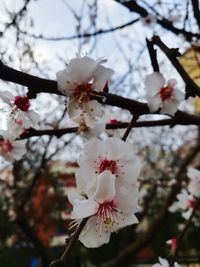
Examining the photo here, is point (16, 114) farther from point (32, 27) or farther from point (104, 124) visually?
point (32, 27)

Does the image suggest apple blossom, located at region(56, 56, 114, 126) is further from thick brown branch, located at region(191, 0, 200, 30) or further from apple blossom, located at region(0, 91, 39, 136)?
thick brown branch, located at region(191, 0, 200, 30)

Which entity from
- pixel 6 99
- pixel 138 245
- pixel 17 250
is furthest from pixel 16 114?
pixel 17 250

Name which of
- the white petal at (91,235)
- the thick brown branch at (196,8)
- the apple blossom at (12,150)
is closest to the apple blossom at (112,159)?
the white petal at (91,235)

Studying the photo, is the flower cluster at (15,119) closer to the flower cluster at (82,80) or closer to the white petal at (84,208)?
the flower cluster at (82,80)

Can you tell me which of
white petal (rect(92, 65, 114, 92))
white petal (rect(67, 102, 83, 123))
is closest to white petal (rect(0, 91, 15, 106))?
white petal (rect(67, 102, 83, 123))

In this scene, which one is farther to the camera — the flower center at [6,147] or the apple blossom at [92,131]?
the flower center at [6,147]

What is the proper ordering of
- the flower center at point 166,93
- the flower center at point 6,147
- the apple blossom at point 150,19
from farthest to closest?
the apple blossom at point 150,19, the flower center at point 6,147, the flower center at point 166,93

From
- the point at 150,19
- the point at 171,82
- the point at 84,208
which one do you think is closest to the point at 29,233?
the point at 150,19
